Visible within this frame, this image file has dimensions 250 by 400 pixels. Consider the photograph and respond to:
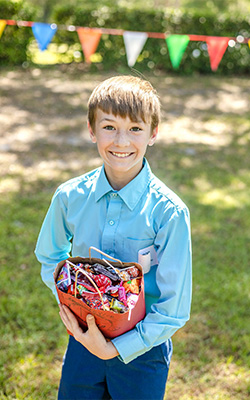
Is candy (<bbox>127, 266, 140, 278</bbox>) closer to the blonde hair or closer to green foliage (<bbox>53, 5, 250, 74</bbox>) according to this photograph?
the blonde hair

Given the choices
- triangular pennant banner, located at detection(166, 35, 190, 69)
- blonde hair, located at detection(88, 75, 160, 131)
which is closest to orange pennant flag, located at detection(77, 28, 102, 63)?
triangular pennant banner, located at detection(166, 35, 190, 69)

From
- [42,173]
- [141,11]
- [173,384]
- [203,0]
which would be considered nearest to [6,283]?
[173,384]

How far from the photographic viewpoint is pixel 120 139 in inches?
56.4

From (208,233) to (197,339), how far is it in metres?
1.32

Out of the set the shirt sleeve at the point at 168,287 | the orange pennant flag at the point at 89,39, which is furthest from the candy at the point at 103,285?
the orange pennant flag at the point at 89,39

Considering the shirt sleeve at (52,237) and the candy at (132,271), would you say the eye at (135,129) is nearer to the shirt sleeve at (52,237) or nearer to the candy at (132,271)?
the shirt sleeve at (52,237)

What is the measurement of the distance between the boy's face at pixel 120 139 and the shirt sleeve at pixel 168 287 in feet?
0.81

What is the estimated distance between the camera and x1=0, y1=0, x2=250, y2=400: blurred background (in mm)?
2576

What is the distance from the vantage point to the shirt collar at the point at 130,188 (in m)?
1.51

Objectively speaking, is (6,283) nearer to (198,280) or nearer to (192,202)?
(198,280)

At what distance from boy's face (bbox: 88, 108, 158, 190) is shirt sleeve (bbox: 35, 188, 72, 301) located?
0.84ft

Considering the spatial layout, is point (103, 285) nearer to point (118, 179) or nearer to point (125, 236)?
point (125, 236)

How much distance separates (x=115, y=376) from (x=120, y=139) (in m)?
0.86

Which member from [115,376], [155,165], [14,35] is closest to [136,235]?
[115,376]
